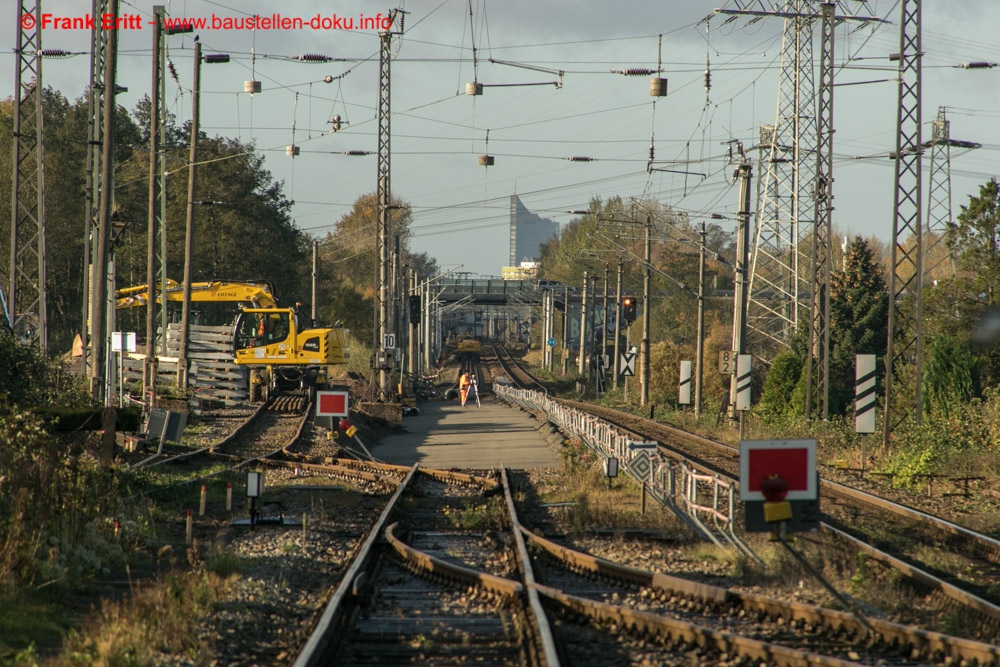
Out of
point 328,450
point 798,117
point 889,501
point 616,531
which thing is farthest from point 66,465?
point 798,117

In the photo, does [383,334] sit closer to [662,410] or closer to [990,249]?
[662,410]

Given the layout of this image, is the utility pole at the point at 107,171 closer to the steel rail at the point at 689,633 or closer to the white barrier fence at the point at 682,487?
the white barrier fence at the point at 682,487

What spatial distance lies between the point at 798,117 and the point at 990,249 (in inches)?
411

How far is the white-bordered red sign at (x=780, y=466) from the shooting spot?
8.82m

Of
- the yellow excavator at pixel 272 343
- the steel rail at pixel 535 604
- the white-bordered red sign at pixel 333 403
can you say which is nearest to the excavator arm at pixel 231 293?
the yellow excavator at pixel 272 343

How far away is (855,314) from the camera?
5250 cm

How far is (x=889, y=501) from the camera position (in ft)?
55.2

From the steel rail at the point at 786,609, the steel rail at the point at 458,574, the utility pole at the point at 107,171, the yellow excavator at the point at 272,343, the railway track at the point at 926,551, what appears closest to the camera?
the steel rail at the point at 786,609

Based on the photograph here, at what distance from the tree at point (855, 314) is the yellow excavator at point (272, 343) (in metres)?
23.5

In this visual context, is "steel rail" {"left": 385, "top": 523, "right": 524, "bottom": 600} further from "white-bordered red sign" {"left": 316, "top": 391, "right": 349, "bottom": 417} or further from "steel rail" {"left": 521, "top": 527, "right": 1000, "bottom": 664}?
"white-bordered red sign" {"left": 316, "top": 391, "right": 349, "bottom": 417}

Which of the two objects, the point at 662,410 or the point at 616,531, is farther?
the point at 662,410

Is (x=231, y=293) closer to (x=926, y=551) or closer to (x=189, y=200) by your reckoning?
(x=189, y=200)

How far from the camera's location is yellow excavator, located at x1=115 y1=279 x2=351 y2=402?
41219mm

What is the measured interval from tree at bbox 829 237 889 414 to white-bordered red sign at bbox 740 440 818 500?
43.2 m
